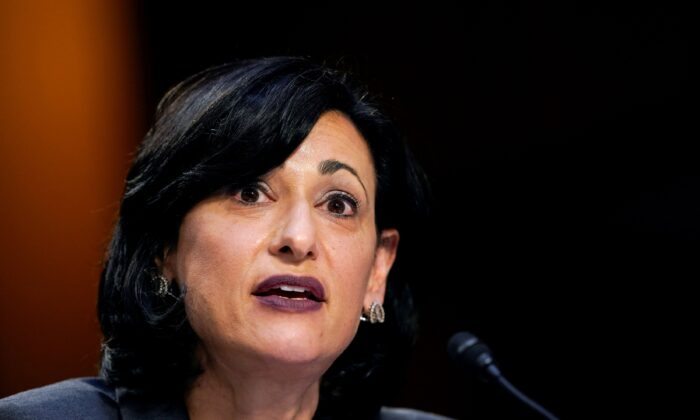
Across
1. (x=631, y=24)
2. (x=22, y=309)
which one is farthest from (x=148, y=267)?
(x=631, y=24)

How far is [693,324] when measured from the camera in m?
2.05

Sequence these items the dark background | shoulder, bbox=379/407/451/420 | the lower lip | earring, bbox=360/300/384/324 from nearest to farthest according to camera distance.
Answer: the lower lip < earring, bbox=360/300/384/324 < shoulder, bbox=379/407/451/420 < the dark background

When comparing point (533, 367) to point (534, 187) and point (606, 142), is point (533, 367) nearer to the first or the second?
point (534, 187)

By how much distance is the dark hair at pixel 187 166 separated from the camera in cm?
138

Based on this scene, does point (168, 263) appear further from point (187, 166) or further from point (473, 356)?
point (473, 356)

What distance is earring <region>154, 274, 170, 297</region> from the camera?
57.1 inches

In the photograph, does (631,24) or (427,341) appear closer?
(631,24)

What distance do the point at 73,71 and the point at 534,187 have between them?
1.21m

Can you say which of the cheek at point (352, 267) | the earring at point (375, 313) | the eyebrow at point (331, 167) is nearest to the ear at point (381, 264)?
the earring at point (375, 313)

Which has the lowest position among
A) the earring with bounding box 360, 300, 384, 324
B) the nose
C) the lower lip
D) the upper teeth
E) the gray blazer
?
the gray blazer

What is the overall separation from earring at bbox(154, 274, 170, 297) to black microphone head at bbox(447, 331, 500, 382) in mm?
518

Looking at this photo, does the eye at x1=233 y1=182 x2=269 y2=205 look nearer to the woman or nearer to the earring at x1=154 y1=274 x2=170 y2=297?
the woman

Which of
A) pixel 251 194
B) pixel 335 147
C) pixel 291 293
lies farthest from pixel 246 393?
pixel 335 147

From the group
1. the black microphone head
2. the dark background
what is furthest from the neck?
the dark background
